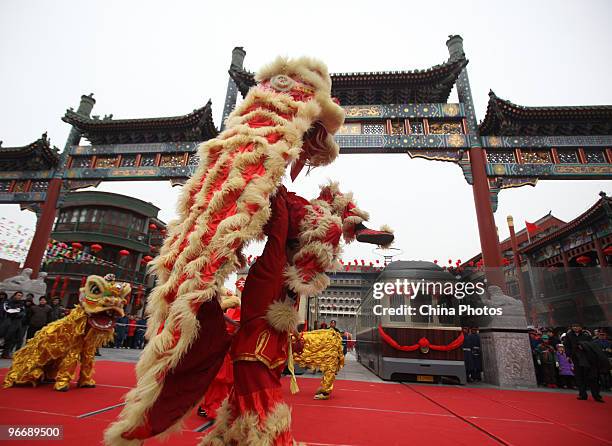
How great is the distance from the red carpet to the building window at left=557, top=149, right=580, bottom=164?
6665 millimetres

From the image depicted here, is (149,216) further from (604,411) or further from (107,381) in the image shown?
(604,411)

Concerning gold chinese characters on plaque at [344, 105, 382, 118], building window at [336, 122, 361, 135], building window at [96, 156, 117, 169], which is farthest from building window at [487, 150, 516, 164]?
building window at [96, 156, 117, 169]

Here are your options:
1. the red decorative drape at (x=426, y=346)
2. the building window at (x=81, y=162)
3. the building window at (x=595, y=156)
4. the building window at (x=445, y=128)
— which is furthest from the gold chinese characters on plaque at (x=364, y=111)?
the building window at (x=81, y=162)

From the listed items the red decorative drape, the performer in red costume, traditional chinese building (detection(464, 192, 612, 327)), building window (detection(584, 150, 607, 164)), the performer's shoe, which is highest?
building window (detection(584, 150, 607, 164))

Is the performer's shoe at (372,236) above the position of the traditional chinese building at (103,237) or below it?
below

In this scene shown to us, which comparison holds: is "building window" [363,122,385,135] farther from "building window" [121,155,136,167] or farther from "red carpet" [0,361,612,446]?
"building window" [121,155,136,167]

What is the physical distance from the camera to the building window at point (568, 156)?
8.13 meters

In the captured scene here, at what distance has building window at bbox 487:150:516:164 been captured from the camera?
27.2ft

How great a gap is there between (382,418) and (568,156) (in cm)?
930

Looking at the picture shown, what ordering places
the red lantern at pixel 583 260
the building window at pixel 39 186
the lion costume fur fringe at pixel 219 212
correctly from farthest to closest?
the red lantern at pixel 583 260, the building window at pixel 39 186, the lion costume fur fringe at pixel 219 212

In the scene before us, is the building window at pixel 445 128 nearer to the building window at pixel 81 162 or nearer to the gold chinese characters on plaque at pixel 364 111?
the gold chinese characters on plaque at pixel 364 111

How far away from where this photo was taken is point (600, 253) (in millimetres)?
12844

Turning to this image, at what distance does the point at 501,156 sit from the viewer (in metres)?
8.36

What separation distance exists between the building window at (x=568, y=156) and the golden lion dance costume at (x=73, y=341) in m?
10.7
